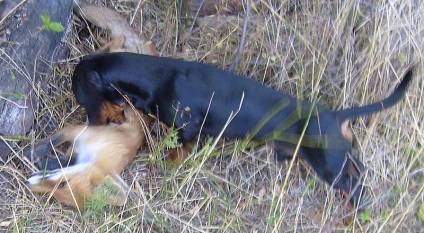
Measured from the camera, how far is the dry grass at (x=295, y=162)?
121 inches

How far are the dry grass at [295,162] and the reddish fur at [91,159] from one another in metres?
0.10

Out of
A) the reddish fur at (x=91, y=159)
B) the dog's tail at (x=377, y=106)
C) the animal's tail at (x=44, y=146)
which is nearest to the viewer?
the dog's tail at (x=377, y=106)

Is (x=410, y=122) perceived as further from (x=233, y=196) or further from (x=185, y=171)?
(x=185, y=171)

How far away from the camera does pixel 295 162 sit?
320 cm

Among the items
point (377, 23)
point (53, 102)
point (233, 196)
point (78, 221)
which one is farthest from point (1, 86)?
point (377, 23)

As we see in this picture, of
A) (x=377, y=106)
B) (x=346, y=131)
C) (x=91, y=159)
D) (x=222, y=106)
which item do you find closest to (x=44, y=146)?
(x=91, y=159)

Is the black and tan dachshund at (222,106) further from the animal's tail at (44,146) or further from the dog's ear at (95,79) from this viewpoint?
the animal's tail at (44,146)

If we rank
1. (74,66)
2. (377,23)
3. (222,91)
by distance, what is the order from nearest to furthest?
(222,91), (377,23), (74,66)

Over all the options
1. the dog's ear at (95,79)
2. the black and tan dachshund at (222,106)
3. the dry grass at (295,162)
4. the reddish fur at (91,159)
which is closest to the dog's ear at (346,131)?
the black and tan dachshund at (222,106)

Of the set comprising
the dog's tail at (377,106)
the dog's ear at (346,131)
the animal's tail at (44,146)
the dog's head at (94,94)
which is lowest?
the animal's tail at (44,146)

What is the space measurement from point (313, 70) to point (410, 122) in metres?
0.62

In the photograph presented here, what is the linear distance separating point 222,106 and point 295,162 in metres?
0.56

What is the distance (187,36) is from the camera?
359cm

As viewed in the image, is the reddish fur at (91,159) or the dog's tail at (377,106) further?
the reddish fur at (91,159)
